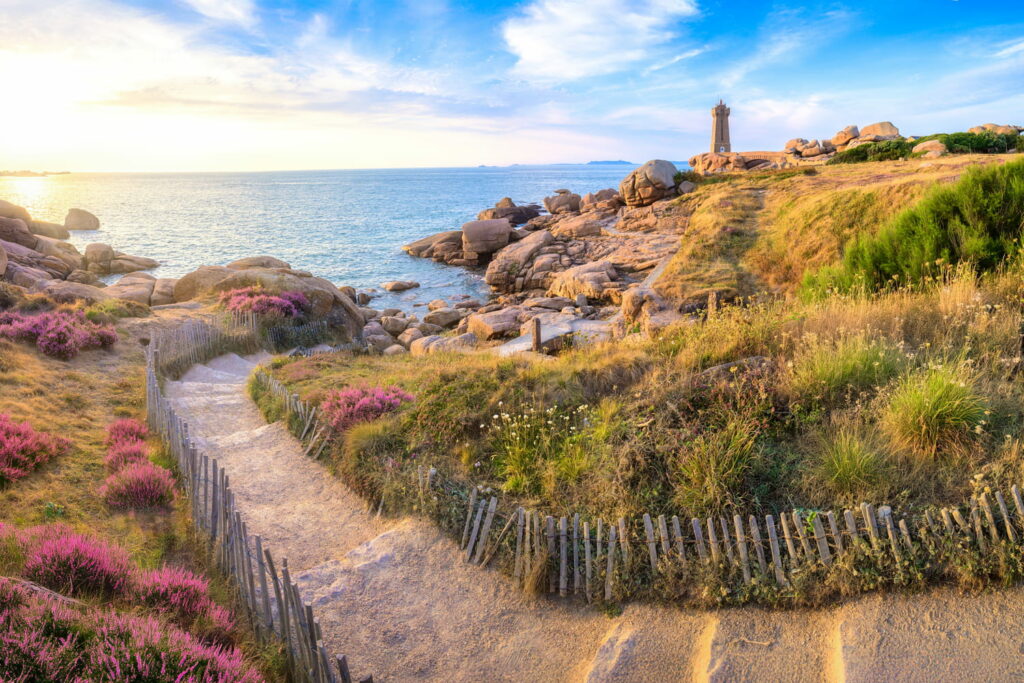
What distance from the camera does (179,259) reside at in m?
52.3

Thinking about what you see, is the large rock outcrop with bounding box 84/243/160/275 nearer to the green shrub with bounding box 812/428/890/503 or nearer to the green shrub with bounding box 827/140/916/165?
the green shrub with bounding box 812/428/890/503

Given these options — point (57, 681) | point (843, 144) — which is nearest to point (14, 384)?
point (57, 681)

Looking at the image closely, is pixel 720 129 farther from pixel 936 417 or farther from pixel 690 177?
pixel 936 417

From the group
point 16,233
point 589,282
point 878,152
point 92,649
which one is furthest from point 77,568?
point 16,233

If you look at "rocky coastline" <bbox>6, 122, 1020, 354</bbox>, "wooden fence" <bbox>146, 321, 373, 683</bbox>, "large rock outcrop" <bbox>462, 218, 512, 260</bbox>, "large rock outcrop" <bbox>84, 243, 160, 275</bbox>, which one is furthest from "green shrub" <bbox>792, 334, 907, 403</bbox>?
"large rock outcrop" <bbox>84, 243, 160, 275</bbox>

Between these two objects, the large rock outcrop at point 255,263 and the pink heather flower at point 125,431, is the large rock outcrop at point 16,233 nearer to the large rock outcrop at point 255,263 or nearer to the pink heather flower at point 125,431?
the large rock outcrop at point 255,263

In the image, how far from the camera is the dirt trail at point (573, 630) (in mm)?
4555

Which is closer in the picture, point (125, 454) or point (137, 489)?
point (137, 489)

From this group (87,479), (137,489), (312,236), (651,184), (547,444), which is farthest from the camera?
(312,236)

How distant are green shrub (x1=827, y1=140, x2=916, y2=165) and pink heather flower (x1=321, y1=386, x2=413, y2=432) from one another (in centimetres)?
3775

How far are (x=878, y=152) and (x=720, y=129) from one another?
138 ft

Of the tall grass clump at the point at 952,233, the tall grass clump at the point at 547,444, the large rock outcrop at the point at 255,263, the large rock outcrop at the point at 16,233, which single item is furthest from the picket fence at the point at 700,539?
the large rock outcrop at the point at 16,233

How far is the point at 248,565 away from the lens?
5.64 metres

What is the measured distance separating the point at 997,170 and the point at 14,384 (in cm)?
1921
